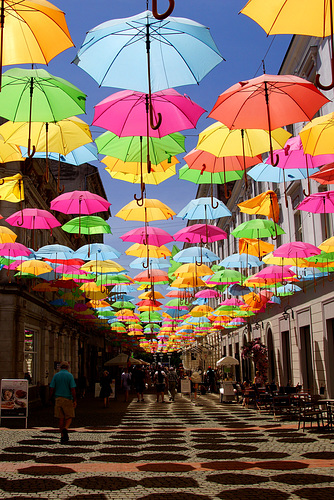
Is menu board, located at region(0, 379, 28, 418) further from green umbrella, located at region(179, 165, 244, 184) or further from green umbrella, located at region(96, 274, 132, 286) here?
green umbrella, located at region(96, 274, 132, 286)

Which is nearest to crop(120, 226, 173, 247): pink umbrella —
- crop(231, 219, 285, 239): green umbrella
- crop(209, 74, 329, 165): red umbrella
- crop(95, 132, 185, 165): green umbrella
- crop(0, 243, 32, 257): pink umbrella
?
crop(231, 219, 285, 239): green umbrella

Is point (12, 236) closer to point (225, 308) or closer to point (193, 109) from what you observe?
point (193, 109)

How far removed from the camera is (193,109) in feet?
32.1

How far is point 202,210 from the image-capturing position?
16688mm

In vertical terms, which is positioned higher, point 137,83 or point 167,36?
point 167,36

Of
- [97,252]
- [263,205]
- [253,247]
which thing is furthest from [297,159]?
[97,252]

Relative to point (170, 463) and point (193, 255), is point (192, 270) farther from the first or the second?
point (170, 463)

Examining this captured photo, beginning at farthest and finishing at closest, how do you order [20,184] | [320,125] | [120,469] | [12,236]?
[12,236]
[20,184]
[320,125]
[120,469]

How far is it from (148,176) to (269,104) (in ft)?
14.9

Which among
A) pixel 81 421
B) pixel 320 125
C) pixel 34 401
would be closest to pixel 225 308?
pixel 34 401

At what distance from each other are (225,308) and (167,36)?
903 inches

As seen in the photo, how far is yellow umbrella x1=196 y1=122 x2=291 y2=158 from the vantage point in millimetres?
10438

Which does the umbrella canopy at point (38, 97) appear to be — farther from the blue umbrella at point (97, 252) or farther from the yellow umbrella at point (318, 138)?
the blue umbrella at point (97, 252)

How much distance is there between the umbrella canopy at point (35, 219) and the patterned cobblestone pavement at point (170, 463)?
5700mm
